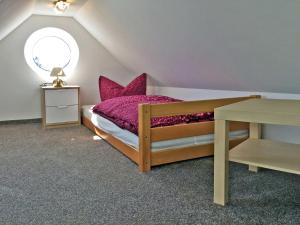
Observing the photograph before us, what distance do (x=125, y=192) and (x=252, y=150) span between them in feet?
2.81

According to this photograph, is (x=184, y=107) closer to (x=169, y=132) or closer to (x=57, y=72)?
(x=169, y=132)

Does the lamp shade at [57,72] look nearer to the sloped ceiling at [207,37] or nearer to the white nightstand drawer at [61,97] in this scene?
the white nightstand drawer at [61,97]

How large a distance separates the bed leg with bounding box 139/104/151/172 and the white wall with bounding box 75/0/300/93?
77cm

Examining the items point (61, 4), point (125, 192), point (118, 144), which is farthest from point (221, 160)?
point (61, 4)

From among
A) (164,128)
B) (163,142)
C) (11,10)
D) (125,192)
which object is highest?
(11,10)

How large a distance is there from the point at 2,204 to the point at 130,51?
8.65 feet

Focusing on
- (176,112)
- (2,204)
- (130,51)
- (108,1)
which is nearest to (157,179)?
(176,112)

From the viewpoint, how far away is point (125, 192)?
1995mm

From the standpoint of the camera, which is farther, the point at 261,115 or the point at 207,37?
the point at 207,37

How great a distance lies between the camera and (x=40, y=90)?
172 inches

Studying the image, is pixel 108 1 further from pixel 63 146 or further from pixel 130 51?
pixel 63 146

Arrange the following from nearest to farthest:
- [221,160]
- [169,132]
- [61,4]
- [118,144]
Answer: [221,160] < [169,132] < [118,144] < [61,4]

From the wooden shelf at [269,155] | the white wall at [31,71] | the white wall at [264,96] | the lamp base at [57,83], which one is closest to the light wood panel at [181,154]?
the white wall at [264,96]

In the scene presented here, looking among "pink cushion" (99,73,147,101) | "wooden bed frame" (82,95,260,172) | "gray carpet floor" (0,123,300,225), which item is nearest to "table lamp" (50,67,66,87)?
"pink cushion" (99,73,147,101)
